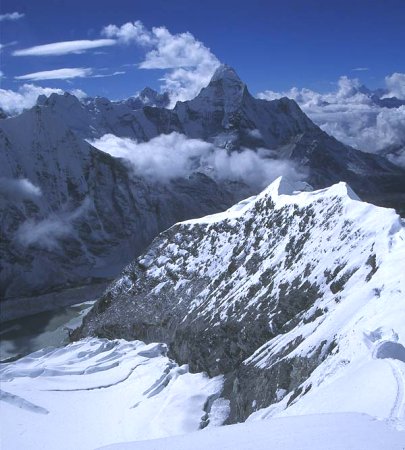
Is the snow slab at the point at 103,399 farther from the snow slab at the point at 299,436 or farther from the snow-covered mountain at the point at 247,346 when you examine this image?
the snow slab at the point at 299,436

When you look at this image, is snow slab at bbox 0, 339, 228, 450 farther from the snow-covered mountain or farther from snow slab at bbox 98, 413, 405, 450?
snow slab at bbox 98, 413, 405, 450

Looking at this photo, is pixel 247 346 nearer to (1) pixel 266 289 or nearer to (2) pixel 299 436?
(1) pixel 266 289

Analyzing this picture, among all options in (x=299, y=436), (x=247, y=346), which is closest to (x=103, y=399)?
(x=247, y=346)

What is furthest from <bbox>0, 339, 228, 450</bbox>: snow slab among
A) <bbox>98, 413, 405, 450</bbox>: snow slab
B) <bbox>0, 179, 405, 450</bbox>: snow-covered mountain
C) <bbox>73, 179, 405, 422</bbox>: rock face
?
<bbox>98, 413, 405, 450</bbox>: snow slab

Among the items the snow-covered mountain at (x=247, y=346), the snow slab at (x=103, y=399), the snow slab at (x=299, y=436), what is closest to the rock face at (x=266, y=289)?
the snow-covered mountain at (x=247, y=346)

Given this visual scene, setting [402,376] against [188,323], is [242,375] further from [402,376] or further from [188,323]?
[402,376]

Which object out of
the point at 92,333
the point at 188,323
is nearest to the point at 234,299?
the point at 188,323
